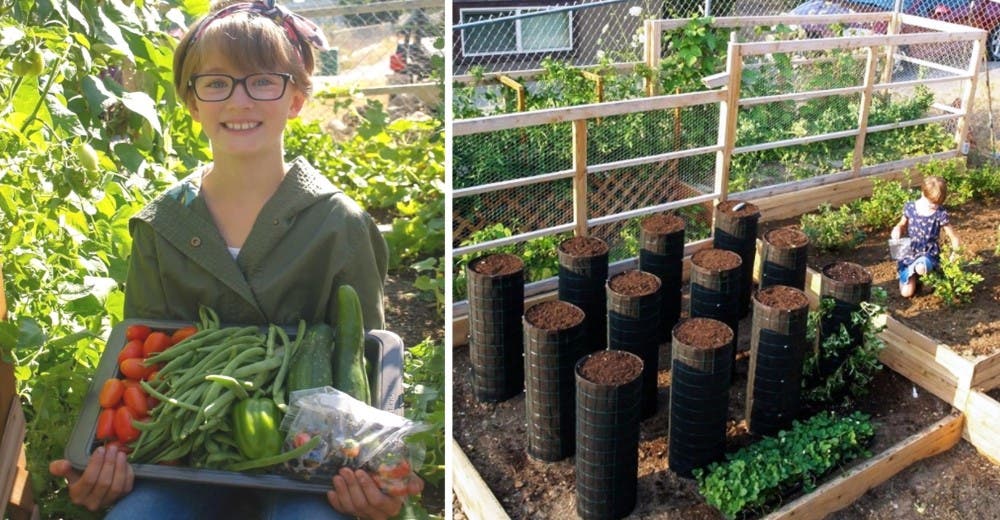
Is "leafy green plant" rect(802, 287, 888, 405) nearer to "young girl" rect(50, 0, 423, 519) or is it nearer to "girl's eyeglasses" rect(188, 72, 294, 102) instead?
"young girl" rect(50, 0, 423, 519)

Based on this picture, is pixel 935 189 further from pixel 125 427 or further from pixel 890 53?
pixel 125 427

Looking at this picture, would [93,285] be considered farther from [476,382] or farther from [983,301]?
[983,301]

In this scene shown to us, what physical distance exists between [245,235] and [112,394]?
33cm

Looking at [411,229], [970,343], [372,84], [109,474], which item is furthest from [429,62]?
[970,343]

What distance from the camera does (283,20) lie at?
156cm

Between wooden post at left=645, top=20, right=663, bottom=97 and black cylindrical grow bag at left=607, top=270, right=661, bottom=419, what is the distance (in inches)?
139

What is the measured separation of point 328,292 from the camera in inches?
67.4

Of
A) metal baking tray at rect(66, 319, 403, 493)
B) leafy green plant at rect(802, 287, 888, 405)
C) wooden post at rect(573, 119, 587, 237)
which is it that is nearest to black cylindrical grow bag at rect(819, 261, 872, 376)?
leafy green plant at rect(802, 287, 888, 405)

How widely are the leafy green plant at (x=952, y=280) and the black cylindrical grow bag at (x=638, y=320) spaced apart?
1.72 meters

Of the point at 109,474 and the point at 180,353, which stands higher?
the point at 180,353

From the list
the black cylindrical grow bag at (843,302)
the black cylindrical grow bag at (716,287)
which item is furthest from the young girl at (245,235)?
the black cylindrical grow bag at (843,302)

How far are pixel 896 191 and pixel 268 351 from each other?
5.57 meters

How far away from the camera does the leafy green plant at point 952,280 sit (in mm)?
5023

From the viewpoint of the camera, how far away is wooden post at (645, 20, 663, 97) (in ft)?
24.8
